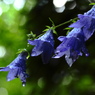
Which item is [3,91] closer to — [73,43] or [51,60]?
[51,60]

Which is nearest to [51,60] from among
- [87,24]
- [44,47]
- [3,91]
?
[3,91]

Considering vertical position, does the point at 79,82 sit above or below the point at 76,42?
above

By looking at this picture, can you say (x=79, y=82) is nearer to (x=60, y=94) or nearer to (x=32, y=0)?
(x=60, y=94)

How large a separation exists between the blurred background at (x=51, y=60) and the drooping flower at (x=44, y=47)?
0.93m

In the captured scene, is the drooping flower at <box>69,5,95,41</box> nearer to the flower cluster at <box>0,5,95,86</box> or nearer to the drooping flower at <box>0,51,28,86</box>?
the flower cluster at <box>0,5,95,86</box>

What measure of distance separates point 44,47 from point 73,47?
0.14m

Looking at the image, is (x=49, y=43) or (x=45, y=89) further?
(x=45, y=89)

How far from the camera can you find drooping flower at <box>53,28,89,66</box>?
2.85 feet

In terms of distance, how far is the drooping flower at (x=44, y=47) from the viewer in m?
0.97

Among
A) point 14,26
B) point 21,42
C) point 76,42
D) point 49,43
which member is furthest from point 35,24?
point 76,42

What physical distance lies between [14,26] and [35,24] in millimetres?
364

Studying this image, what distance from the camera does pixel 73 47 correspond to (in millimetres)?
884

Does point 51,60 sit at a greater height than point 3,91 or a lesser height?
lesser

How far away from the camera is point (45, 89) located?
7.06ft
